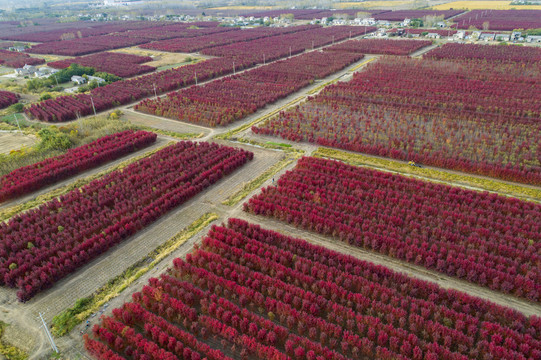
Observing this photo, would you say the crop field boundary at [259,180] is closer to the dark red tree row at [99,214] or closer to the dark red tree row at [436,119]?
the dark red tree row at [99,214]

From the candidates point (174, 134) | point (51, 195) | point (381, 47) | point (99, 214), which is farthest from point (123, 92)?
point (381, 47)

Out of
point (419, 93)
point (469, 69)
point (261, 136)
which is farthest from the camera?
point (469, 69)

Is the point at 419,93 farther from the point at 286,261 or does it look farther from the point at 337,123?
the point at 286,261

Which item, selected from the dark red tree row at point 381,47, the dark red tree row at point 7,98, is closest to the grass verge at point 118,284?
the dark red tree row at point 7,98

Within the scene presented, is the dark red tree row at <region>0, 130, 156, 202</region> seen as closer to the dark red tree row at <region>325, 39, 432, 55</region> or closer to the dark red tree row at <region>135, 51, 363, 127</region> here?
the dark red tree row at <region>135, 51, 363, 127</region>

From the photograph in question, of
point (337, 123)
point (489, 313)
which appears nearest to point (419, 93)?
point (337, 123)
